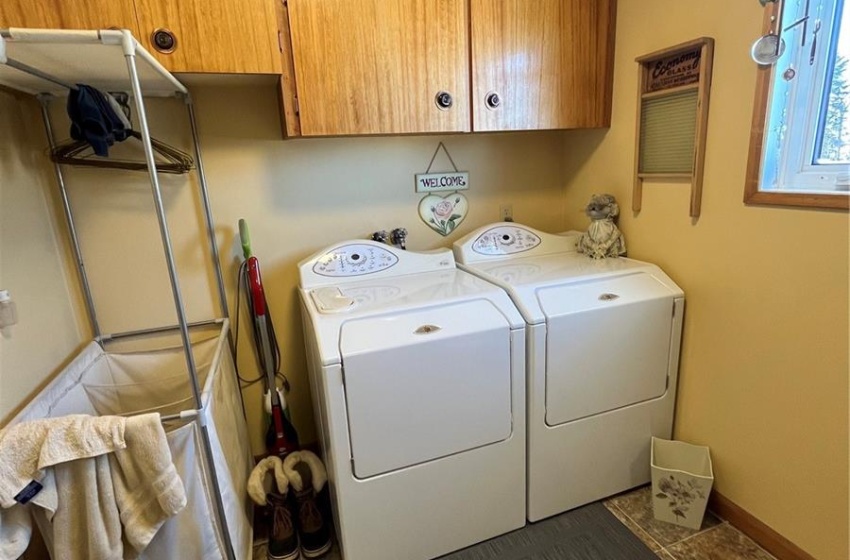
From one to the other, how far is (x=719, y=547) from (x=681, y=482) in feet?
0.80

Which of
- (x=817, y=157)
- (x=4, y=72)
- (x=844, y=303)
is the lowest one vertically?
(x=844, y=303)

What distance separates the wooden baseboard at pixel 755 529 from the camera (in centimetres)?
152

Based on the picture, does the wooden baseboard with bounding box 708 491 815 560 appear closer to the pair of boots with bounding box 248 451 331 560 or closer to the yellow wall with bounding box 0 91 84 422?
the pair of boots with bounding box 248 451 331 560

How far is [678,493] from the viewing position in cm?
170

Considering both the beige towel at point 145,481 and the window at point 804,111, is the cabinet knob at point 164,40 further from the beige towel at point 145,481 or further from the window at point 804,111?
the window at point 804,111

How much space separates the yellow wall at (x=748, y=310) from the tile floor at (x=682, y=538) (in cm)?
12

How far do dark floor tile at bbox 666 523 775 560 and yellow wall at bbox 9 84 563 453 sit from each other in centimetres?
157

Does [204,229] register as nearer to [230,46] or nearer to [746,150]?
[230,46]

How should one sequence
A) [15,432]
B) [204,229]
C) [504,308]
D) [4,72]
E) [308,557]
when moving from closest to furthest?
[15,432] < [4,72] < [504,308] < [308,557] < [204,229]

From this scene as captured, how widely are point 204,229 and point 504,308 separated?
50.9 inches

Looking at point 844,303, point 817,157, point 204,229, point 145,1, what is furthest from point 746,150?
point 204,229

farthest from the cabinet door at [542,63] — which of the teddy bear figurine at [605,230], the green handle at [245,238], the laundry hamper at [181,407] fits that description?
the laundry hamper at [181,407]

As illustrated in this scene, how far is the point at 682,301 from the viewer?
1.77 m

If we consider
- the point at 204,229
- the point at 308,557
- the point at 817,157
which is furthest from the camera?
the point at 204,229
